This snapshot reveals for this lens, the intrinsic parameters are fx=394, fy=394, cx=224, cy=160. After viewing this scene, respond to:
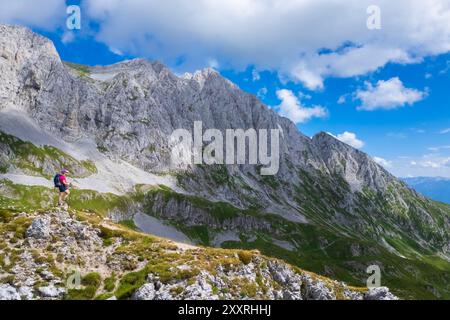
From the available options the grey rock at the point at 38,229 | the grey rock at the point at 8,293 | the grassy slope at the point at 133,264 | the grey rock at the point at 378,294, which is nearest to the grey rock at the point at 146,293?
the grassy slope at the point at 133,264

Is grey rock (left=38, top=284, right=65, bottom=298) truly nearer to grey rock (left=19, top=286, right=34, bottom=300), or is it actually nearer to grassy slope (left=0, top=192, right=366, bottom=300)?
grassy slope (left=0, top=192, right=366, bottom=300)

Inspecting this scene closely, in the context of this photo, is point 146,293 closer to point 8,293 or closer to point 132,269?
point 132,269

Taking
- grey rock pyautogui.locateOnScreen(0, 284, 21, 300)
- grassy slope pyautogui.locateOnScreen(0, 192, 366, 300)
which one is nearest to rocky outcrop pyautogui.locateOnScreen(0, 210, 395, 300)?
grey rock pyautogui.locateOnScreen(0, 284, 21, 300)

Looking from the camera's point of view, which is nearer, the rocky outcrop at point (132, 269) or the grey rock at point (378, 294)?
the rocky outcrop at point (132, 269)

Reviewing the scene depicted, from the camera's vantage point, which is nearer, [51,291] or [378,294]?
[51,291]

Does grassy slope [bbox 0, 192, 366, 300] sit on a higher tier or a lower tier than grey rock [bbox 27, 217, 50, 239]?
lower

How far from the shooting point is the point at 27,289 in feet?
139

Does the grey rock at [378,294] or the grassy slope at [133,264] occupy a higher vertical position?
the grassy slope at [133,264]

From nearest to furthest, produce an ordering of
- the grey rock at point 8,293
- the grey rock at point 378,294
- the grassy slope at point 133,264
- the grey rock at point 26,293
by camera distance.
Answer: the grey rock at point 8,293 < the grey rock at point 26,293 < the grassy slope at point 133,264 < the grey rock at point 378,294

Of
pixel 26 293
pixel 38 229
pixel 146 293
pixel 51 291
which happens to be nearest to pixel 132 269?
pixel 146 293

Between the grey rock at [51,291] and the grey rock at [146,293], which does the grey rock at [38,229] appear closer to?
the grey rock at [51,291]
